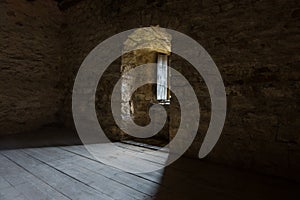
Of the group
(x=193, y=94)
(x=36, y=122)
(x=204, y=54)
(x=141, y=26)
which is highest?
(x=141, y=26)

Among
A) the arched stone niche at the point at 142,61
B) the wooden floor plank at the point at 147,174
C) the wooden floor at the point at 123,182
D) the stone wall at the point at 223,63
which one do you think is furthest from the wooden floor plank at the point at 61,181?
the arched stone niche at the point at 142,61

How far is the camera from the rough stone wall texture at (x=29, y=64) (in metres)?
3.36

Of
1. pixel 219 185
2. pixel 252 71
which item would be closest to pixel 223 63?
pixel 252 71

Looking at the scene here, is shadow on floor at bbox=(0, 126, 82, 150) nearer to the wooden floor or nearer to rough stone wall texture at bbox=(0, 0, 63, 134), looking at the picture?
rough stone wall texture at bbox=(0, 0, 63, 134)

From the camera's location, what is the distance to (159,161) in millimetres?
2211

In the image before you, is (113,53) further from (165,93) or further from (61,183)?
(61,183)

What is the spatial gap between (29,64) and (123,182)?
3017 mm

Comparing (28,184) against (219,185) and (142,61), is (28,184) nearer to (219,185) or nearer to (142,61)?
(219,185)

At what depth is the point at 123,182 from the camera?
165 cm

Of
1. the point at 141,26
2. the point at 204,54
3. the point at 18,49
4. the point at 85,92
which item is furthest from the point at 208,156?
the point at 18,49

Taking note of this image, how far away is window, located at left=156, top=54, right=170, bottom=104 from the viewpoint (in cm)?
398

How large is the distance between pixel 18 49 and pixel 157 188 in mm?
3352

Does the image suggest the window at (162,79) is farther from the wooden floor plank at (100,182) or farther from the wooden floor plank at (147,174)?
the wooden floor plank at (100,182)

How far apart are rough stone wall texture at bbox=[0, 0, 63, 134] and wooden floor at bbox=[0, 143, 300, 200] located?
4.92 ft
